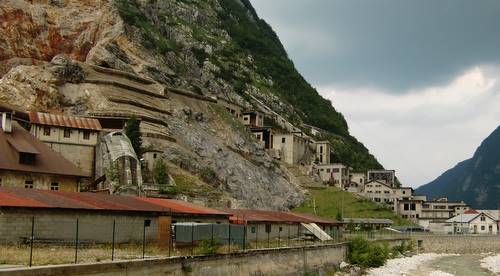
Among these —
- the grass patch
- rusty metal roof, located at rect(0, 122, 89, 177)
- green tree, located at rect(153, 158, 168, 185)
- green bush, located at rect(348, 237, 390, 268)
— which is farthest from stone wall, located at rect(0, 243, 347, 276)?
the grass patch

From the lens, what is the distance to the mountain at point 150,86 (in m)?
89.4

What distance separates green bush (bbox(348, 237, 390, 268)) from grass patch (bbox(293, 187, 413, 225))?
103 feet

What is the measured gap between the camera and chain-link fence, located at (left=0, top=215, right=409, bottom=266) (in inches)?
1040

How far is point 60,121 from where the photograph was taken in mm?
68688

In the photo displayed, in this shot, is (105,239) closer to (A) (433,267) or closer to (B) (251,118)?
(A) (433,267)

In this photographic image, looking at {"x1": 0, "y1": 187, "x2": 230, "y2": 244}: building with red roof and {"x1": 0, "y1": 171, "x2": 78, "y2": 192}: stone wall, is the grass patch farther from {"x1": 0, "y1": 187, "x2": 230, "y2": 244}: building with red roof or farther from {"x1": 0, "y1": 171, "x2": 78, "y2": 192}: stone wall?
{"x1": 0, "y1": 187, "x2": 230, "y2": 244}: building with red roof

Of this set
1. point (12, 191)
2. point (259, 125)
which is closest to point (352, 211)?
point (259, 125)

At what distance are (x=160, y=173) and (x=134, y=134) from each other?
25.7 ft

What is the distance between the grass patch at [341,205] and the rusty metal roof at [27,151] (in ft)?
181

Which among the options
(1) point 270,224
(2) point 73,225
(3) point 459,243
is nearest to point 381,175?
(3) point 459,243

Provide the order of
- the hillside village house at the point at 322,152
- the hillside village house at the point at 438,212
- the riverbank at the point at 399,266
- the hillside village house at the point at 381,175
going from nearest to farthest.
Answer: the riverbank at the point at 399,266 → the hillside village house at the point at 438,212 → the hillside village house at the point at 322,152 → the hillside village house at the point at 381,175

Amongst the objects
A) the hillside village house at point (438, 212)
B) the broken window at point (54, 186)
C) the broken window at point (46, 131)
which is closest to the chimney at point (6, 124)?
the broken window at point (54, 186)

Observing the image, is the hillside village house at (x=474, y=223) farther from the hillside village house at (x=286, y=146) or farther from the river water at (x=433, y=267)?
the river water at (x=433, y=267)

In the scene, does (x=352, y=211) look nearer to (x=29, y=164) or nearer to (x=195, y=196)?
(x=195, y=196)
